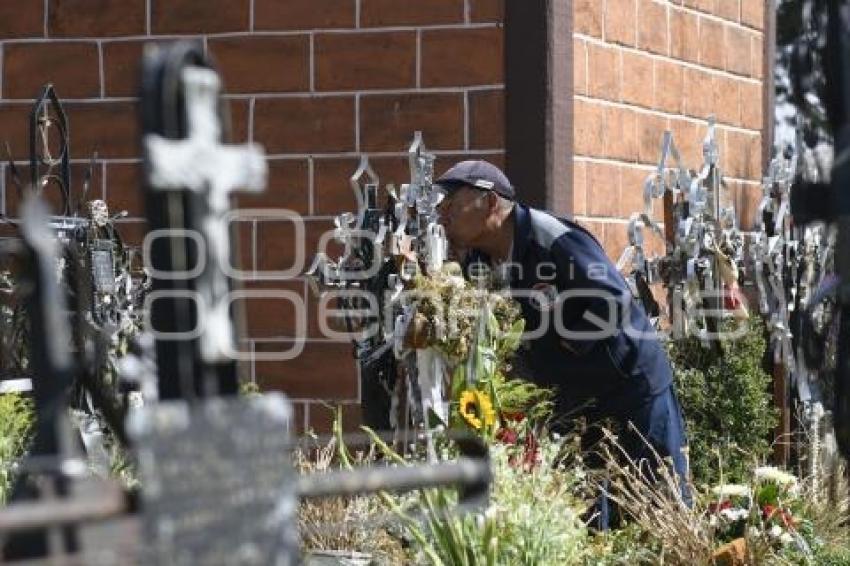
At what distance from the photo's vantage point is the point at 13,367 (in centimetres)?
820

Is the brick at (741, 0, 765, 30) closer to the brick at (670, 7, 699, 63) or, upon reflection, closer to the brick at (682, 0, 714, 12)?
the brick at (682, 0, 714, 12)

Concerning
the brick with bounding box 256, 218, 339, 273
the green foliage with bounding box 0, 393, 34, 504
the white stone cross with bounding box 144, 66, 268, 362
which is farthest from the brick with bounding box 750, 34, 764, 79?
the white stone cross with bounding box 144, 66, 268, 362

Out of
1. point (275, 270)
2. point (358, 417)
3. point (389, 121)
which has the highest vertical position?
point (389, 121)

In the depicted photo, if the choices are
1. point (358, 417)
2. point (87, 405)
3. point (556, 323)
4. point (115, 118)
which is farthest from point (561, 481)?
point (115, 118)

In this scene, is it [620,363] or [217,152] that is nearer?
[217,152]

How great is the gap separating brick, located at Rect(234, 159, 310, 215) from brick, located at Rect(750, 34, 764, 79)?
308cm

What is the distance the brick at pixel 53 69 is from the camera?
9953mm

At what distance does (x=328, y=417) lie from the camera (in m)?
9.60

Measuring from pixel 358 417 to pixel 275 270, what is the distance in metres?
0.77

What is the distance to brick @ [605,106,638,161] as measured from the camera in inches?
393

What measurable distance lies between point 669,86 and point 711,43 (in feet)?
1.91

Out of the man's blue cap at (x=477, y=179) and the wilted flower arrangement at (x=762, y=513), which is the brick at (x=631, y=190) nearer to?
the man's blue cap at (x=477, y=179)

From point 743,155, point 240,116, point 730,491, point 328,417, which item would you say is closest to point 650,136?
point 743,155

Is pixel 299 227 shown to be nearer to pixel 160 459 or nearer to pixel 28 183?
pixel 28 183
